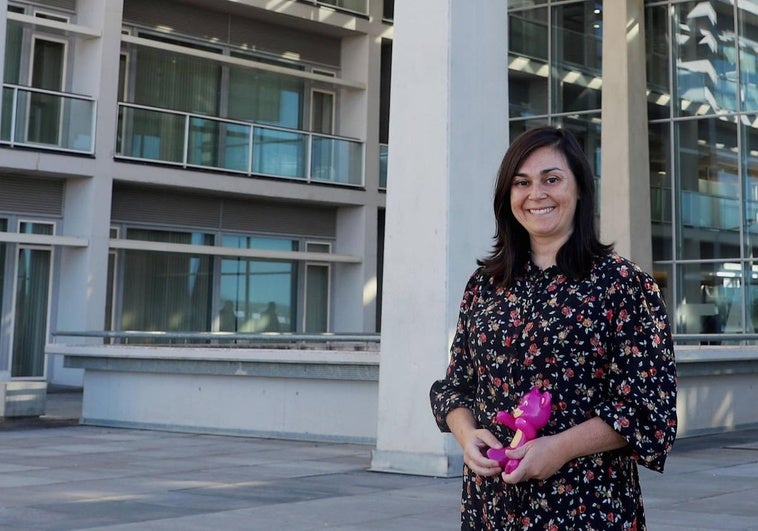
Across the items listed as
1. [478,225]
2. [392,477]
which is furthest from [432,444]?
[478,225]

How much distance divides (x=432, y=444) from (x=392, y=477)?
50 cm

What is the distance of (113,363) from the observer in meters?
17.9

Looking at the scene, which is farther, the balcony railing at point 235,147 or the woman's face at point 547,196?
the balcony railing at point 235,147

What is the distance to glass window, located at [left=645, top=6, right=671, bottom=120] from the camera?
2722 cm

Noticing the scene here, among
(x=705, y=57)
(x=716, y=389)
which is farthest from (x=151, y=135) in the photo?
(x=716, y=389)

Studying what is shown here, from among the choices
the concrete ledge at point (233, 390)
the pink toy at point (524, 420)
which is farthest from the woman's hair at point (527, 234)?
the concrete ledge at point (233, 390)

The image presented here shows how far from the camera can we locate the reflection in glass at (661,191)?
2711cm

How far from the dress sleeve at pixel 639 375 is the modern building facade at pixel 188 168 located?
2136 centimetres

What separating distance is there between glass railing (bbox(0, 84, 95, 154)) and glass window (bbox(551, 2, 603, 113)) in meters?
11.2

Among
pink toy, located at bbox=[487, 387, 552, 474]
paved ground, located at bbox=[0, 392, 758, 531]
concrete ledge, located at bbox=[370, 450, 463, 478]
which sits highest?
pink toy, located at bbox=[487, 387, 552, 474]

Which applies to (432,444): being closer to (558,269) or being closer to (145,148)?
(558,269)

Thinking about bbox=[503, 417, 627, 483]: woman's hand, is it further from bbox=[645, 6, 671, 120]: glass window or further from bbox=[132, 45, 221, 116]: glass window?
bbox=[132, 45, 221, 116]: glass window

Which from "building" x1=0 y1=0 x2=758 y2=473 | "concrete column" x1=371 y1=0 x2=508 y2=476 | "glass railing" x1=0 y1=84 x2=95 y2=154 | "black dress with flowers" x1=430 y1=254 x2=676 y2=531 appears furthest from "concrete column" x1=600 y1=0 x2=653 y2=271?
"black dress with flowers" x1=430 y1=254 x2=676 y2=531

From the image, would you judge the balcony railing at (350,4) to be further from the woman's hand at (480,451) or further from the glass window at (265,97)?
the woman's hand at (480,451)
